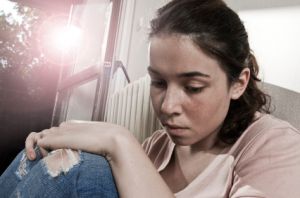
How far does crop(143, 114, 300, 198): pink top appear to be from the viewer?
0.64 meters

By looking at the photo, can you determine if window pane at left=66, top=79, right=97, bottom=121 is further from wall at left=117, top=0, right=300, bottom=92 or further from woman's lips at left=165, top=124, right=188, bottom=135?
woman's lips at left=165, top=124, right=188, bottom=135

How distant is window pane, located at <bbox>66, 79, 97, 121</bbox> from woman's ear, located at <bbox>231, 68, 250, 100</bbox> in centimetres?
166

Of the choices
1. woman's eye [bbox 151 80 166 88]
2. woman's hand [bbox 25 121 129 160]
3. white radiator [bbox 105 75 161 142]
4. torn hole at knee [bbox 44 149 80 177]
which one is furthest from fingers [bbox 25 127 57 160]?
white radiator [bbox 105 75 161 142]

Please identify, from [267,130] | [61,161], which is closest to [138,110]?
[267,130]

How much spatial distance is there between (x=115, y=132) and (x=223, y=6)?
0.40 meters

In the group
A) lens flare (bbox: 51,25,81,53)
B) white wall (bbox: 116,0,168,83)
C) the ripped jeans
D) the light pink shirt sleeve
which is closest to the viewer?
the ripped jeans

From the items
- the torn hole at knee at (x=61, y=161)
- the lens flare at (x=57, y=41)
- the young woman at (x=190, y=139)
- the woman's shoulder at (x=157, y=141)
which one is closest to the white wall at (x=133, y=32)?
the lens flare at (x=57, y=41)

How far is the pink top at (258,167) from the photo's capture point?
64 cm

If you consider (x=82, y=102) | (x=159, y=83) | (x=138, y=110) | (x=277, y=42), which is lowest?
(x=82, y=102)

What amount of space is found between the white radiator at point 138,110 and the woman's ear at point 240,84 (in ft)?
2.11

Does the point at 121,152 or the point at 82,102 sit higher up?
the point at 121,152

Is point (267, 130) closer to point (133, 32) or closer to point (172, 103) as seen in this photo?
point (172, 103)

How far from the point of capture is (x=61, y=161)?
571mm

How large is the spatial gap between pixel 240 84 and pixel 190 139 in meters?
0.18
